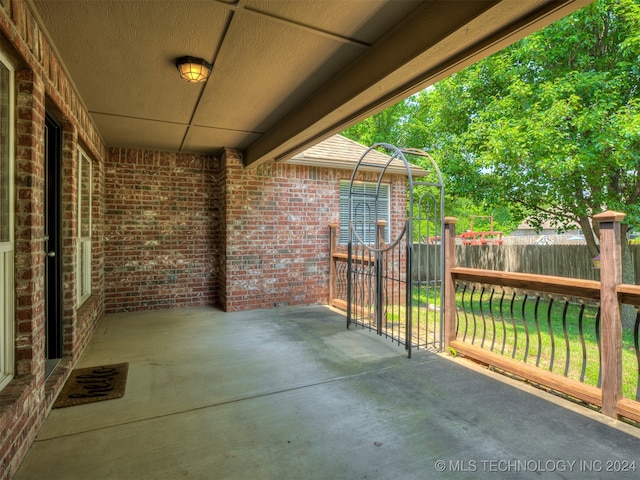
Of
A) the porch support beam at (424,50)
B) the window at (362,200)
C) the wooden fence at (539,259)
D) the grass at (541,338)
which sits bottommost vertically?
the grass at (541,338)

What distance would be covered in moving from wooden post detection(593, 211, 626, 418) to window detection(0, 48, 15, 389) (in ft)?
12.1

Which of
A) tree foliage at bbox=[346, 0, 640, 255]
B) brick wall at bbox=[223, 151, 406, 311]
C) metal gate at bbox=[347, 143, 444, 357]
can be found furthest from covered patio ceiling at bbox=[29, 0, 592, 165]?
tree foliage at bbox=[346, 0, 640, 255]

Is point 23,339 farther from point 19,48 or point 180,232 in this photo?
point 180,232

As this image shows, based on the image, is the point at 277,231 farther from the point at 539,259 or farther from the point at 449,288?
the point at 539,259

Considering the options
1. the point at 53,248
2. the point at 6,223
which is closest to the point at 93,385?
the point at 53,248

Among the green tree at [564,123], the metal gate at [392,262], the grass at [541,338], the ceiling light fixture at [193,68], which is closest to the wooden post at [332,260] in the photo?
the metal gate at [392,262]

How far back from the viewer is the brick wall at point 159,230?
5.45 meters

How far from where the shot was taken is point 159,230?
570 cm

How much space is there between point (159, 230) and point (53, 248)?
2.60m

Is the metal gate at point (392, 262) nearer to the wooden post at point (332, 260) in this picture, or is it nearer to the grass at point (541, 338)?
the grass at point (541, 338)

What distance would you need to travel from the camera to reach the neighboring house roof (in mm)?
5914

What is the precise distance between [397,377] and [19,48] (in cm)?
344

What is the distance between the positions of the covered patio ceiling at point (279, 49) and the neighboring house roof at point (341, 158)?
1898mm

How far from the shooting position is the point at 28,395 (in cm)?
203
